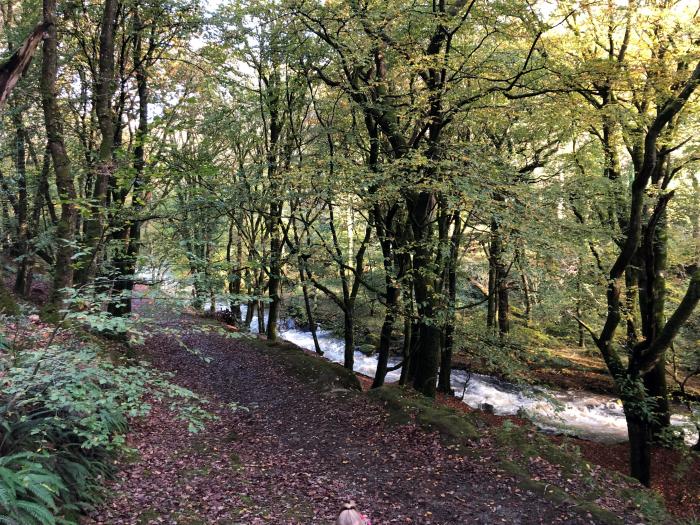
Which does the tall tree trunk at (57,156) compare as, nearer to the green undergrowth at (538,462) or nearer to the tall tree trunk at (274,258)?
the tall tree trunk at (274,258)

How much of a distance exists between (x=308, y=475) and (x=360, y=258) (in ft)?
23.5

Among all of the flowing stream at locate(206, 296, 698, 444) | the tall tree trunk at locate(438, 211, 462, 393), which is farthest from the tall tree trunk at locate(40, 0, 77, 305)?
the flowing stream at locate(206, 296, 698, 444)

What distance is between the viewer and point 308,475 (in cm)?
709

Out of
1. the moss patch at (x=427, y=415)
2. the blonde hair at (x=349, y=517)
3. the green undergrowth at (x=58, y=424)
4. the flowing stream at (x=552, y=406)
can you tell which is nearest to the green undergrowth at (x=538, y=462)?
the moss patch at (x=427, y=415)

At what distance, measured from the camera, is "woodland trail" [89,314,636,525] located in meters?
5.67

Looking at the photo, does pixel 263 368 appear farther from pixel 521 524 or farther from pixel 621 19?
pixel 621 19

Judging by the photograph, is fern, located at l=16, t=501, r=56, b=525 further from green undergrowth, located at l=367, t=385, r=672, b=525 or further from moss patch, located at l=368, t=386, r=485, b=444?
moss patch, located at l=368, t=386, r=485, b=444

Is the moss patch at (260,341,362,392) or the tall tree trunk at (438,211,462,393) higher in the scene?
the tall tree trunk at (438,211,462,393)

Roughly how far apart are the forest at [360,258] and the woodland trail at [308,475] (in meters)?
0.05

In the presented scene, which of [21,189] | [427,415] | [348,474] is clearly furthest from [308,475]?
[21,189]

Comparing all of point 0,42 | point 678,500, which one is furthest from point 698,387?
point 0,42

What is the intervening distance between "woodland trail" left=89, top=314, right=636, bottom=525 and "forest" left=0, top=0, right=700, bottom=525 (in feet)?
0.16

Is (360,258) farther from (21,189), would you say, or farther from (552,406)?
(21,189)

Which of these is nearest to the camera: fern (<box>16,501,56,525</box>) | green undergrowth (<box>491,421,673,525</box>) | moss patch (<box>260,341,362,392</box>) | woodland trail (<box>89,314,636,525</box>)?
fern (<box>16,501,56,525</box>)
